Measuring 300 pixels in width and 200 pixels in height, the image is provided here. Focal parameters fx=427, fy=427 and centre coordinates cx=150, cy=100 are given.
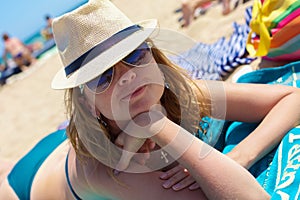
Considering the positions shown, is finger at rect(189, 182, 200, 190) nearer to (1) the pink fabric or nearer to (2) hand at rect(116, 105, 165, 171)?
(2) hand at rect(116, 105, 165, 171)

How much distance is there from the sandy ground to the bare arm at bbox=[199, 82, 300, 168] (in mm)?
1840

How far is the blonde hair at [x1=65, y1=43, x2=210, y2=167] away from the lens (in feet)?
4.54

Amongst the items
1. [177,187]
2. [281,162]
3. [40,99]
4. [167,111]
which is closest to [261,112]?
[281,162]

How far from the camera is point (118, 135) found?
4.54 ft

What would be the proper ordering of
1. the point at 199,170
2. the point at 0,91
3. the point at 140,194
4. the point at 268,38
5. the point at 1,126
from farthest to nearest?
1. the point at 0,91
2. the point at 1,126
3. the point at 268,38
4. the point at 140,194
5. the point at 199,170

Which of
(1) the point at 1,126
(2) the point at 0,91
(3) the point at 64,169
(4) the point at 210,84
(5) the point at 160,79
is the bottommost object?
(2) the point at 0,91

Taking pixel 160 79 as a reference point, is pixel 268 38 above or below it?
below

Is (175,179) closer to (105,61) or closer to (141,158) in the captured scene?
(141,158)

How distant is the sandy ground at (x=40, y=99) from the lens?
3.93 m

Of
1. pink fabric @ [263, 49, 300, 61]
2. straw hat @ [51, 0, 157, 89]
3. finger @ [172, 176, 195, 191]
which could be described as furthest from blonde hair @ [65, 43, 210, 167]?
pink fabric @ [263, 49, 300, 61]

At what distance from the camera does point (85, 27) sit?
4.25 ft

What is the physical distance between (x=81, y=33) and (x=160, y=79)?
0.92 feet

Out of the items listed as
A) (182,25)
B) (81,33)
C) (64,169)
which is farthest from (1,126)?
(81,33)

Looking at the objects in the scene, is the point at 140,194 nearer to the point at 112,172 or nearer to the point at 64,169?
the point at 112,172
